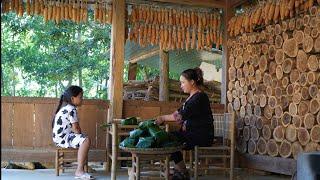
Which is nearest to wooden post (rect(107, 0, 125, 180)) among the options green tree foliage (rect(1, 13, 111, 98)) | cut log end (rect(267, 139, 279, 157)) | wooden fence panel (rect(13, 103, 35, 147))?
wooden fence panel (rect(13, 103, 35, 147))

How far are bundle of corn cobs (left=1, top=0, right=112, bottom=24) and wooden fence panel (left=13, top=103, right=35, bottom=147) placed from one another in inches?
48.7

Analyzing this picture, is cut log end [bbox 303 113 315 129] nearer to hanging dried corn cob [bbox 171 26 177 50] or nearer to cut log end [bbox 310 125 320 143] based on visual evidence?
cut log end [bbox 310 125 320 143]

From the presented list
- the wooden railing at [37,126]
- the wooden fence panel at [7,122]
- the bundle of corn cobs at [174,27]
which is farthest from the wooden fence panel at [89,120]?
the bundle of corn cobs at [174,27]

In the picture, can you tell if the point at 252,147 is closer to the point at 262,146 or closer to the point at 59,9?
the point at 262,146

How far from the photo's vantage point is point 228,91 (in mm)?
6129

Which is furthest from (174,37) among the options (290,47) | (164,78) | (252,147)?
(252,147)

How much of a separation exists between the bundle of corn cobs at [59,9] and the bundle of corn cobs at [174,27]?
432 millimetres

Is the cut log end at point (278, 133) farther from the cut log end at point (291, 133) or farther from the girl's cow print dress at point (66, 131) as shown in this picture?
the girl's cow print dress at point (66, 131)

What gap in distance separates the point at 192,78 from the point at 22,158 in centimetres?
265

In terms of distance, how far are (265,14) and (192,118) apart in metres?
1.85

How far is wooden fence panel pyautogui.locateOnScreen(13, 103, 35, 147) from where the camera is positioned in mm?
5453

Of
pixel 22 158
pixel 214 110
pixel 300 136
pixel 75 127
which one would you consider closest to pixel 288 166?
pixel 300 136

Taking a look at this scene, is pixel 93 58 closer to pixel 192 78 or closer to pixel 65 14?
pixel 65 14

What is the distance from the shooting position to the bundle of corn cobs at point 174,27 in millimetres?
5859
